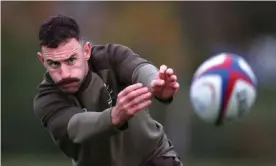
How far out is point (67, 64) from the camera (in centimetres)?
489

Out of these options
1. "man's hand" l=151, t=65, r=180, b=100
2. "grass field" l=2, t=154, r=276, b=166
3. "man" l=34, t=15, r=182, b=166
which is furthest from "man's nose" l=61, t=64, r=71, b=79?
"grass field" l=2, t=154, r=276, b=166

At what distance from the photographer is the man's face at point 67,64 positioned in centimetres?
487

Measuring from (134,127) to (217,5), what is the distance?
39.7ft

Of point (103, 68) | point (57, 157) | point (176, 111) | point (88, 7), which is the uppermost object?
point (103, 68)

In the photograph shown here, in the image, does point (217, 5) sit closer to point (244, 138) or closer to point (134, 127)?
point (244, 138)

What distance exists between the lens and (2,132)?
592 inches

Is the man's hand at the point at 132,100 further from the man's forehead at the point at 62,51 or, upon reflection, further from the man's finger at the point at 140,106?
the man's forehead at the point at 62,51

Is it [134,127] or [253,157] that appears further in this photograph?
[253,157]

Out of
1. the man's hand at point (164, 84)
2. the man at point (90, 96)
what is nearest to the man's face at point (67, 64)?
the man at point (90, 96)

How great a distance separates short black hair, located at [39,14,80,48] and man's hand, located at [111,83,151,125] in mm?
734

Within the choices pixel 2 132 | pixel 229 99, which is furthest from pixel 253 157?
pixel 229 99

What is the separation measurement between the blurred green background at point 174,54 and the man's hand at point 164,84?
29.8 feet

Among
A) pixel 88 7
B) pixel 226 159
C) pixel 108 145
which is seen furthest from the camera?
pixel 88 7

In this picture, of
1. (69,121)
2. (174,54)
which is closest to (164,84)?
(69,121)
